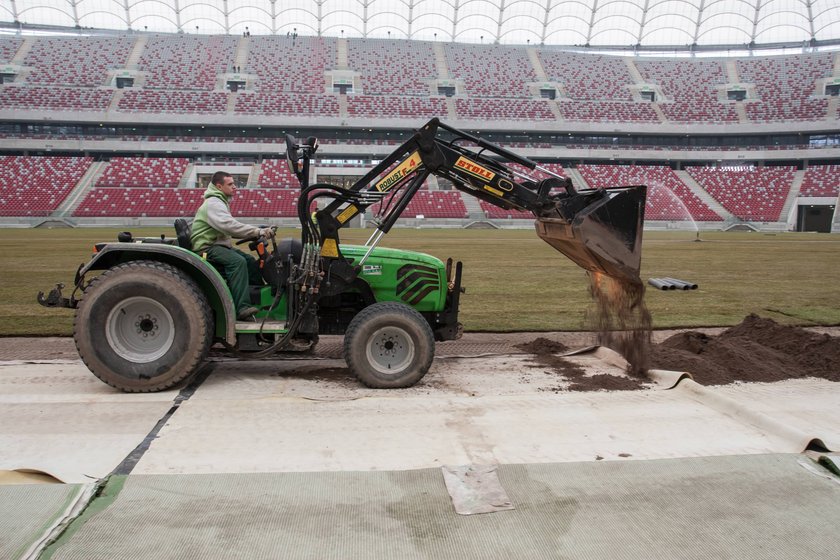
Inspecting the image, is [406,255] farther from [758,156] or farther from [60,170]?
[758,156]

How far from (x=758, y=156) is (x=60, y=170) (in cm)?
6499

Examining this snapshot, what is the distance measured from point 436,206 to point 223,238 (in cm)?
4666

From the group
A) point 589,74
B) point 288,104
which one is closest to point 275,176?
point 288,104

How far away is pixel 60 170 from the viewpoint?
174ft

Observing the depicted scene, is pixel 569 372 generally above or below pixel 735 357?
below

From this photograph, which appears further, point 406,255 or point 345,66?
point 345,66

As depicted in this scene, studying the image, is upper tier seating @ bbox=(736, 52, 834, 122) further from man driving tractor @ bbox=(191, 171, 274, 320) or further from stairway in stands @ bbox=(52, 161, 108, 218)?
man driving tractor @ bbox=(191, 171, 274, 320)

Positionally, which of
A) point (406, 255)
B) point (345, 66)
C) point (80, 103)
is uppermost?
point (345, 66)

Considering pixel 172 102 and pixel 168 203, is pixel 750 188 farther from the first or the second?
pixel 172 102

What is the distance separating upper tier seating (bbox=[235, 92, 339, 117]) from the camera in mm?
60062

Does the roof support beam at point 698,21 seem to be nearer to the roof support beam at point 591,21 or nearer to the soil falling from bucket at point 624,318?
the roof support beam at point 591,21

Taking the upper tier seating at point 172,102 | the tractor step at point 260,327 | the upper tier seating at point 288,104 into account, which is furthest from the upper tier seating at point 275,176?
the tractor step at point 260,327

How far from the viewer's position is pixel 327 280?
5.50 m

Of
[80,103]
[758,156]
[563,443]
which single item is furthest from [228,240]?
[758,156]
